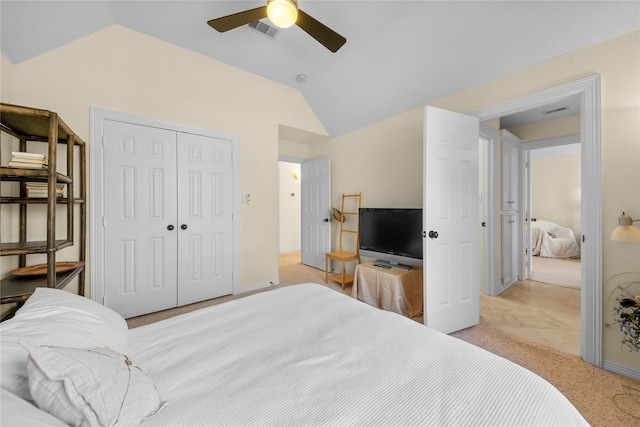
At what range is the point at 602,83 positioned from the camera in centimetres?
178

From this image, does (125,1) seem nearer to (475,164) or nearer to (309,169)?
(309,169)

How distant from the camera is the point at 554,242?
5.41 metres

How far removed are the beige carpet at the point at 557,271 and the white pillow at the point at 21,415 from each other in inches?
201

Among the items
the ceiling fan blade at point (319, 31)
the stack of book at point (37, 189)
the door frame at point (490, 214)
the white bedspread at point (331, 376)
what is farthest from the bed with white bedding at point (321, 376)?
the door frame at point (490, 214)

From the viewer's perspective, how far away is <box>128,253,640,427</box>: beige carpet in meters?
1.41

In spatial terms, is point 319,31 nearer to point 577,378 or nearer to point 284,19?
point 284,19

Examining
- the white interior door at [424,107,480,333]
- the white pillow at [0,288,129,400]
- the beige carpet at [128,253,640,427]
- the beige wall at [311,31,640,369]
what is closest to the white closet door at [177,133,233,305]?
the beige carpet at [128,253,640,427]

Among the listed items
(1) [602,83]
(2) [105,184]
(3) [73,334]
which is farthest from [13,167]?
(1) [602,83]

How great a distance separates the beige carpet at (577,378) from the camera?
141cm

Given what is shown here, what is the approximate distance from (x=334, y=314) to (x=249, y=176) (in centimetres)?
248

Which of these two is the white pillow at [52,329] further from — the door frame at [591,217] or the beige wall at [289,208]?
the beige wall at [289,208]

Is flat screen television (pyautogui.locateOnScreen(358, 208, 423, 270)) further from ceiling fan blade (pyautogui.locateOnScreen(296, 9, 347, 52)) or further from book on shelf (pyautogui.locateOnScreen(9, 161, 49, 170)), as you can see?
book on shelf (pyautogui.locateOnScreen(9, 161, 49, 170))

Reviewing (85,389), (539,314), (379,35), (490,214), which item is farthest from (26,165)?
(539,314)

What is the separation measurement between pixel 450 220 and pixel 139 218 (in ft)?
10.2
